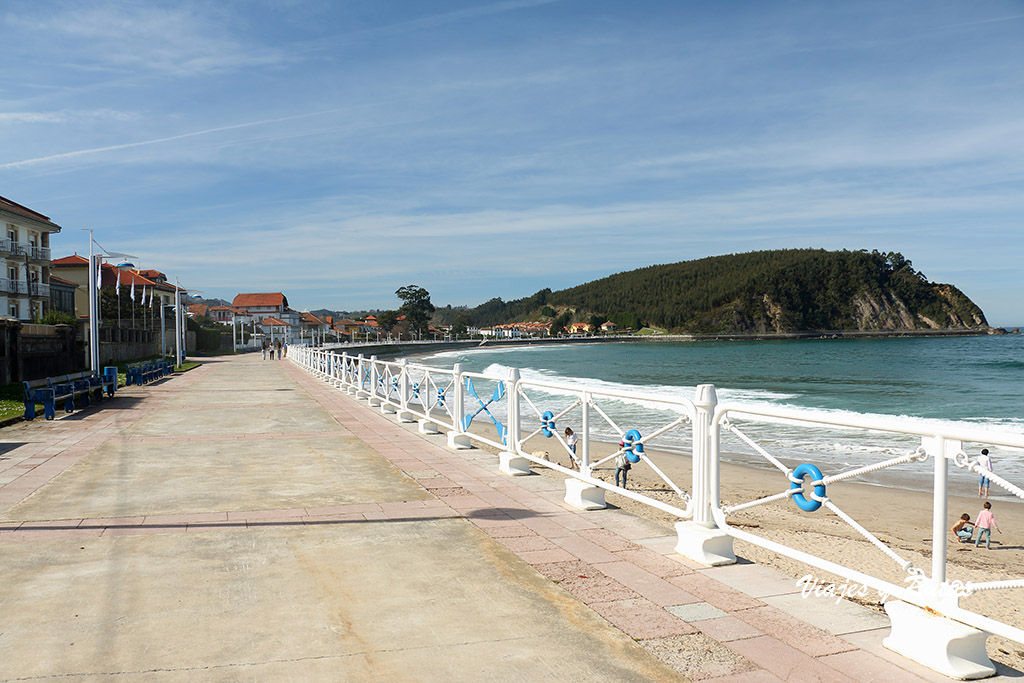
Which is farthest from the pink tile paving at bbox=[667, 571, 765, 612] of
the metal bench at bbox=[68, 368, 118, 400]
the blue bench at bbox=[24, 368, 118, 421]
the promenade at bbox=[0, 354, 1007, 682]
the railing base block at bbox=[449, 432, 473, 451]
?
the metal bench at bbox=[68, 368, 118, 400]

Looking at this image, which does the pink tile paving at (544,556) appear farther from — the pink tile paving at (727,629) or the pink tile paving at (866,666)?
the pink tile paving at (866,666)

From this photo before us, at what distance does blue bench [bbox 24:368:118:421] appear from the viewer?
13578mm

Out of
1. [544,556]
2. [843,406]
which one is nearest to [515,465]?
[544,556]

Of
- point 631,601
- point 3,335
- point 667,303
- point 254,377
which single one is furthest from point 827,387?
point 667,303

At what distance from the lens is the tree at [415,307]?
147625 millimetres

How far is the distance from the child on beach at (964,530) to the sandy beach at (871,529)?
0.13 metres

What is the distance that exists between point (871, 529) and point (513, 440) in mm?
5552

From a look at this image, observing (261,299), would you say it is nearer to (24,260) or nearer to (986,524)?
(24,260)

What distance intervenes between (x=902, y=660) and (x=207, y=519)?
16.6 feet

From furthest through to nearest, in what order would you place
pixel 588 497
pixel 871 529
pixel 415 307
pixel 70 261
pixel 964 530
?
1. pixel 415 307
2. pixel 70 261
3. pixel 871 529
4. pixel 964 530
5. pixel 588 497

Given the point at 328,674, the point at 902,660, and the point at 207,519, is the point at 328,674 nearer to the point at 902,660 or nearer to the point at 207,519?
the point at 902,660

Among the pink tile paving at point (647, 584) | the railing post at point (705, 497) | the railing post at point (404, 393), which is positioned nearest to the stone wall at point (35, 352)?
the railing post at point (404, 393)

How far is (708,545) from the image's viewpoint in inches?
190

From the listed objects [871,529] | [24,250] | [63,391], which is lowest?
[871,529]
